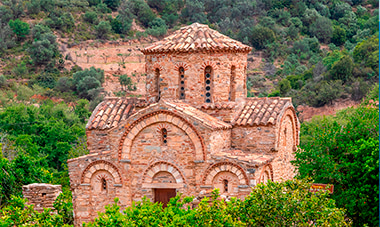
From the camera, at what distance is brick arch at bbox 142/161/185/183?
1541 centimetres

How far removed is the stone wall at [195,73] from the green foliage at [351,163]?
3.08 m

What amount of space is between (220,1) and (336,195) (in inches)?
1808

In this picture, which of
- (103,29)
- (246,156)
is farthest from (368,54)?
(246,156)

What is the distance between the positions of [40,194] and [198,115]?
5668 millimetres

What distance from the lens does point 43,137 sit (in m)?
32.2

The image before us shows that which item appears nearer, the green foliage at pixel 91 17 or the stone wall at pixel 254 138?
the stone wall at pixel 254 138

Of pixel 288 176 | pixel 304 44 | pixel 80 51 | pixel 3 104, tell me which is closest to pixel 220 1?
pixel 304 44

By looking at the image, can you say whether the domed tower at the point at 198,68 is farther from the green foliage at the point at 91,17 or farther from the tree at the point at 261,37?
the green foliage at the point at 91,17

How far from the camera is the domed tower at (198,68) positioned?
16844 mm

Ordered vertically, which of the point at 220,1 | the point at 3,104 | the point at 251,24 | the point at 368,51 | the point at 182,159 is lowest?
the point at 182,159

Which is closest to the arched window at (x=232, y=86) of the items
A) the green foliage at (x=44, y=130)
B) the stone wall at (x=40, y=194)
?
the stone wall at (x=40, y=194)

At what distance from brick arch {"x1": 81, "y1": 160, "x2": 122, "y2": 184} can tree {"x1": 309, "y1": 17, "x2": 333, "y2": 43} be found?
140 feet

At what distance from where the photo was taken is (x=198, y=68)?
16859 millimetres

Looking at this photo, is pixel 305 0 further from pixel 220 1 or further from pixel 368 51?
pixel 368 51
